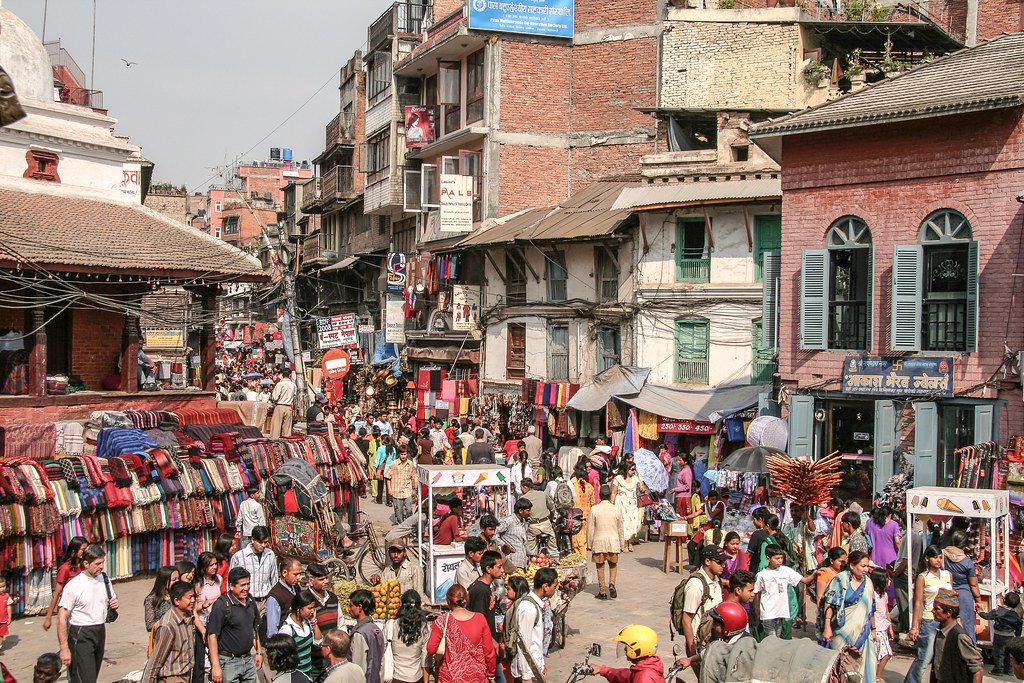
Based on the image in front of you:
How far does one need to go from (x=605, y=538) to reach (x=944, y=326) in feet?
23.4

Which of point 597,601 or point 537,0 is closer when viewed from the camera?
point 597,601

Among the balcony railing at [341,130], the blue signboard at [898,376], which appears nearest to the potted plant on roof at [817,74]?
the blue signboard at [898,376]

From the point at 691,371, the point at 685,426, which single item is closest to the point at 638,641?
the point at 685,426

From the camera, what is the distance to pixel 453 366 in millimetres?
32281

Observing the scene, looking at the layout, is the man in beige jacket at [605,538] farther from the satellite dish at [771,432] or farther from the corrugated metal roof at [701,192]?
the corrugated metal roof at [701,192]

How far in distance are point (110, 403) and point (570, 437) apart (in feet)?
36.3

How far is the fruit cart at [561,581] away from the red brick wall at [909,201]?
7534mm

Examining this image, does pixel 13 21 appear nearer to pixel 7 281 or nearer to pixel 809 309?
pixel 7 281

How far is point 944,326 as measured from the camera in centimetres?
1683

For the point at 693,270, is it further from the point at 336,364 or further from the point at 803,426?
the point at 336,364

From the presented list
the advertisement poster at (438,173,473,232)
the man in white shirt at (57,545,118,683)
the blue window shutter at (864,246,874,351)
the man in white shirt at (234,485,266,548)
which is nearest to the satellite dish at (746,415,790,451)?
the blue window shutter at (864,246,874,351)

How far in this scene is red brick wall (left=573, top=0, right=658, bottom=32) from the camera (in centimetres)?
3114

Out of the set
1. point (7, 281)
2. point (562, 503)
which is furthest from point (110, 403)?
point (562, 503)

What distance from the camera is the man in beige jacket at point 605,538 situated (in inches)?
553
